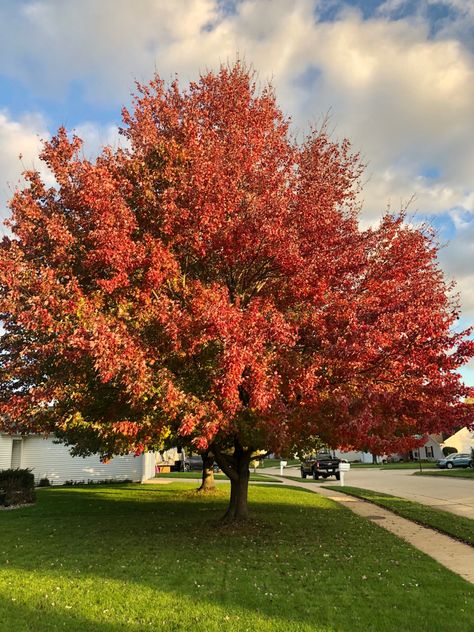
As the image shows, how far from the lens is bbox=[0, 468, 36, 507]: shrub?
1962 cm

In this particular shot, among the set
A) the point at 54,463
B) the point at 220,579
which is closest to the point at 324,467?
the point at 54,463

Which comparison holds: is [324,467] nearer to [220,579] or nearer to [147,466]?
[147,466]

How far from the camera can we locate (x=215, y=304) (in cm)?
844

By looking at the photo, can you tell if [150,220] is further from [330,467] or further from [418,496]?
[330,467]

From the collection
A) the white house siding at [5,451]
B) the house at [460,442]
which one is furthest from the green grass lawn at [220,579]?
the house at [460,442]

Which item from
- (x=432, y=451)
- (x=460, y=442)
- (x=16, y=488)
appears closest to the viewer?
(x=16, y=488)

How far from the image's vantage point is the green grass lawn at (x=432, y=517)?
12698 millimetres

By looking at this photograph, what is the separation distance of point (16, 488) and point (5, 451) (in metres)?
11.0

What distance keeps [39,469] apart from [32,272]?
2587 centimetres

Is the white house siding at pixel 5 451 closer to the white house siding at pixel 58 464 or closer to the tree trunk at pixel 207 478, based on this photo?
the white house siding at pixel 58 464

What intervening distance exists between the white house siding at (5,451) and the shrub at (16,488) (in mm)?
9846

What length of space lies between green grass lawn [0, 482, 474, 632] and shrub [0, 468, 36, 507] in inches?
207

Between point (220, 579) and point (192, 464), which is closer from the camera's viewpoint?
point (220, 579)

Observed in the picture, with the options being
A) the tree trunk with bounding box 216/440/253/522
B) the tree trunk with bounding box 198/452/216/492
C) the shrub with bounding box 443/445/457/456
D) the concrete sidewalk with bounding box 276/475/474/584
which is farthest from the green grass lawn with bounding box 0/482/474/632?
the shrub with bounding box 443/445/457/456
